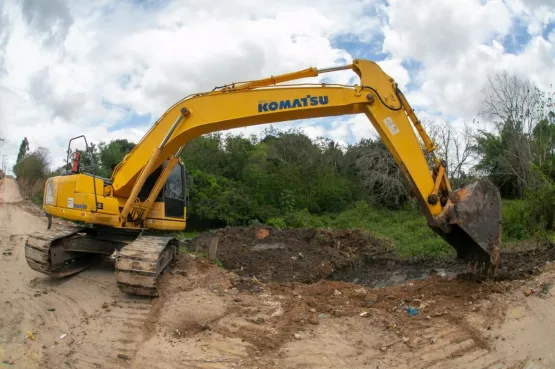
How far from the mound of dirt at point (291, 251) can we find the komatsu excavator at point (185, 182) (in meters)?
2.63

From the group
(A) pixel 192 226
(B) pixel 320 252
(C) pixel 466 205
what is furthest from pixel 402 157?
(A) pixel 192 226

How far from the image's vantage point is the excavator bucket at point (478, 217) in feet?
20.6

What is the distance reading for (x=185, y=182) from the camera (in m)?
9.41

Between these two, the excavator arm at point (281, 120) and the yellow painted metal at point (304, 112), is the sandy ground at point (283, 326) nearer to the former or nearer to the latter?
the excavator arm at point (281, 120)

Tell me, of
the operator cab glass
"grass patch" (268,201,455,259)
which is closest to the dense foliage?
"grass patch" (268,201,455,259)

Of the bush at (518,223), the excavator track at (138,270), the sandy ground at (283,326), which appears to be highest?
the bush at (518,223)

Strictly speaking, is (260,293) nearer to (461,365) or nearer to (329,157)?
(461,365)

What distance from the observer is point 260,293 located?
24.6ft

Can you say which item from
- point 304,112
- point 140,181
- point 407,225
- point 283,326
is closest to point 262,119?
point 304,112

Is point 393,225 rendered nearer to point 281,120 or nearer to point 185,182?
point 185,182

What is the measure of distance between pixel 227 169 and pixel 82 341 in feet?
59.9

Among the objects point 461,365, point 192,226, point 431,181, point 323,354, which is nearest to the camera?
point 461,365

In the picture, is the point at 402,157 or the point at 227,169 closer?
the point at 402,157

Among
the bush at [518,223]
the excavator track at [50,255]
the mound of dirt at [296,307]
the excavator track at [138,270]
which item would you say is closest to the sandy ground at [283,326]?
the mound of dirt at [296,307]
